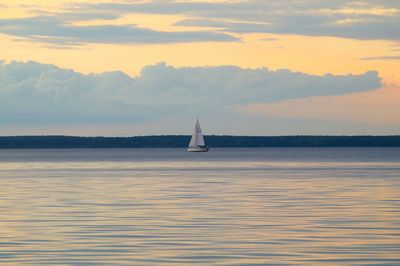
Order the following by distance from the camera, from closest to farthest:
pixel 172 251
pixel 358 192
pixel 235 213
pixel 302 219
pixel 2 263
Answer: pixel 2 263 < pixel 172 251 < pixel 302 219 < pixel 235 213 < pixel 358 192

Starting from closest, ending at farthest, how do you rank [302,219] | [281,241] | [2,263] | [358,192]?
[2,263] < [281,241] < [302,219] < [358,192]

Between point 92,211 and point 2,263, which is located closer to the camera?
point 2,263

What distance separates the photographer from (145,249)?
97.9ft

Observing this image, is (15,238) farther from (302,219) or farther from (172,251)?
(302,219)

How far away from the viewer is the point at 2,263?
26.8 metres

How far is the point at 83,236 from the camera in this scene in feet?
109

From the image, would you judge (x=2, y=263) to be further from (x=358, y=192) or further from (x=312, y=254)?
(x=358, y=192)

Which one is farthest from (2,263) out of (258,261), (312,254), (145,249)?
(312,254)

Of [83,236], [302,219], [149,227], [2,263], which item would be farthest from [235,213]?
[2,263]

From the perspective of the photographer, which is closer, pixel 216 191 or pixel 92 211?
pixel 92 211

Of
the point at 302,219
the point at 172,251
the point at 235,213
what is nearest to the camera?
the point at 172,251

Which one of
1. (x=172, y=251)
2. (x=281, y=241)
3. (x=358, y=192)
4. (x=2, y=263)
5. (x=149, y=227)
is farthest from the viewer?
(x=358, y=192)

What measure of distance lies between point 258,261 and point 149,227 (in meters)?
9.88

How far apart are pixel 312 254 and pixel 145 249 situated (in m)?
4.85
